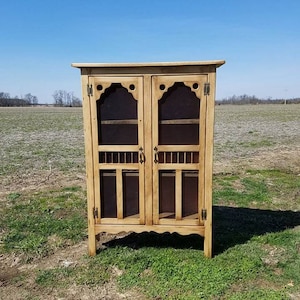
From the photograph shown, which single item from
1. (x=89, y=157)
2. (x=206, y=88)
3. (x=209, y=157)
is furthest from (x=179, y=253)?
(x=206, y=88)

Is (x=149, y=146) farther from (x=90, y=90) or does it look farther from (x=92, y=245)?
(x=92, y=245)

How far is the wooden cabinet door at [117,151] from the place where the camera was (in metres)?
3.56

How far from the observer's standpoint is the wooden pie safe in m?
3.45

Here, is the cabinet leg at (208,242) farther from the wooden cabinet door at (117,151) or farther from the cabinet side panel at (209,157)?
the wooden cabinet door at (117,151)

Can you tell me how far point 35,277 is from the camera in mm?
3363

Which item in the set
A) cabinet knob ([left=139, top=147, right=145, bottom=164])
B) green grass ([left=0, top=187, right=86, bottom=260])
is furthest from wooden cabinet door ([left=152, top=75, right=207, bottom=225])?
green grass ([left=0, top=187, right=86, bottom=260])

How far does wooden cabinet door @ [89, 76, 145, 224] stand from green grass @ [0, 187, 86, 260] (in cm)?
88

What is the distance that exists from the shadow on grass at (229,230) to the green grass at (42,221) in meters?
0.69

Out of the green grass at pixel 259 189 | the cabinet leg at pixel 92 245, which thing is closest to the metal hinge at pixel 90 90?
the cabinet leg at pixel 92 245

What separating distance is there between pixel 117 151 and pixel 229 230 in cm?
203

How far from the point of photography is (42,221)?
489 centimetres

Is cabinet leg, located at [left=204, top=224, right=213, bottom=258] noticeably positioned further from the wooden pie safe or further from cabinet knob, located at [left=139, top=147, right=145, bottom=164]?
cabinet knob, located at [left=139, top=147, right=145, bottom=164]

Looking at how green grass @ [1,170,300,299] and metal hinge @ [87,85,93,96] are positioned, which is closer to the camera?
green grass @ [1,170,300,299]

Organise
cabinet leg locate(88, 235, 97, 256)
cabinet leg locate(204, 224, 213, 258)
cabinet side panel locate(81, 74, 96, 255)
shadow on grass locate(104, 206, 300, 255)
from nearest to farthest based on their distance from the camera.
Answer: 1. cabinet side panel locate(81, 74, 96, 255)
2. cabinet leg locate(204, 224, 213, 258)
3. cabinet leg locate(88, 235, 97, 256)
4. shadow on grass locate(104, 206, 300, 255)
